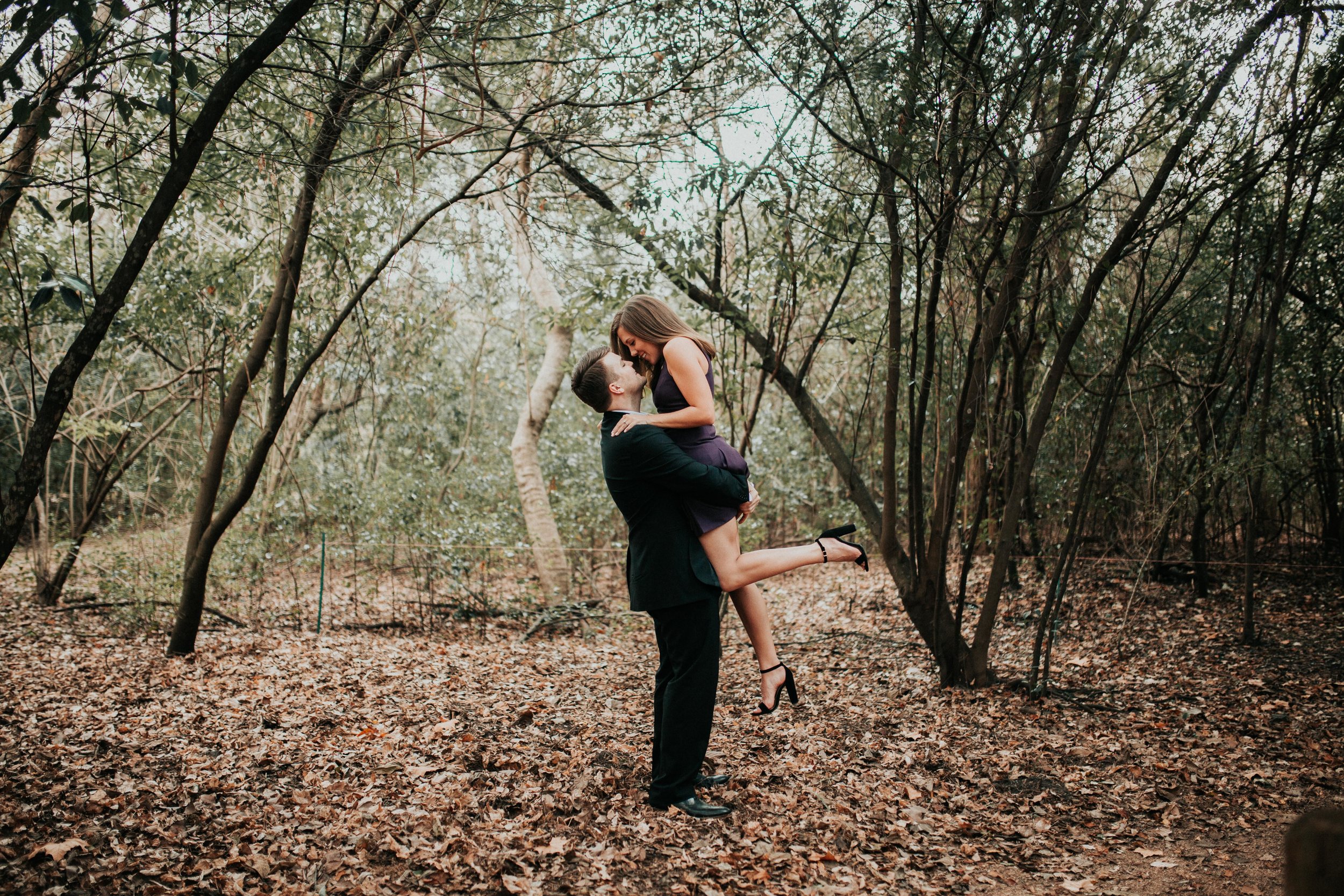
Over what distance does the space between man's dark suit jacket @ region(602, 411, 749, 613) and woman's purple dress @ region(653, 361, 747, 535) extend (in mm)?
43

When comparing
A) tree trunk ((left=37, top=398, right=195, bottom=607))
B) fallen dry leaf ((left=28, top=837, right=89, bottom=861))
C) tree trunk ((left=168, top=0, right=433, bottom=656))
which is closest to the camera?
fallen dry leaf ((left=28, top=837, right=89, bottom=861))

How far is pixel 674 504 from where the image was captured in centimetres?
288

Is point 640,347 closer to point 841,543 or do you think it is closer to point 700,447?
point 700,447

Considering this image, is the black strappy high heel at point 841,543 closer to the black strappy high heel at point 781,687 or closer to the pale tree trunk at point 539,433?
the black strappy high heel at point 781,687

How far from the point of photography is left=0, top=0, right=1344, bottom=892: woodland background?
146 inches

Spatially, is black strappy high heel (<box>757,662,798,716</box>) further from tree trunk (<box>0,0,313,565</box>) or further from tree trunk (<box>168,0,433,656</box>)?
tree trunk (<box>168,0,433,656</box>)

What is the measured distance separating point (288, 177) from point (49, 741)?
3479mm

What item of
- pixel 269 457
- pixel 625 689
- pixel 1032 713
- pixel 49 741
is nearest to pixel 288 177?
pixel 49 741

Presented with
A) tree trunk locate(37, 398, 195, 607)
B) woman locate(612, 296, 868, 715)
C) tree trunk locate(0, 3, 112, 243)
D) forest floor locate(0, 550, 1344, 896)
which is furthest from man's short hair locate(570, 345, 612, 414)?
tree trunk locate(37, 398, 195, 607)

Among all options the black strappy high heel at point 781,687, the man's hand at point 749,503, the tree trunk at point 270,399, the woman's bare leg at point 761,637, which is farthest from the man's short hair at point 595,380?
the tree trunk at point 270,399

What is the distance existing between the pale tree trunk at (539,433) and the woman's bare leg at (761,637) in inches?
196

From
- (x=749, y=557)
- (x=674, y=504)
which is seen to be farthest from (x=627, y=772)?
(x=674, y=504)

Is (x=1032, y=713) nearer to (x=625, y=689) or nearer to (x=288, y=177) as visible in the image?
(x=625, y=689)

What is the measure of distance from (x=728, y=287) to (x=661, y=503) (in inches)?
131
